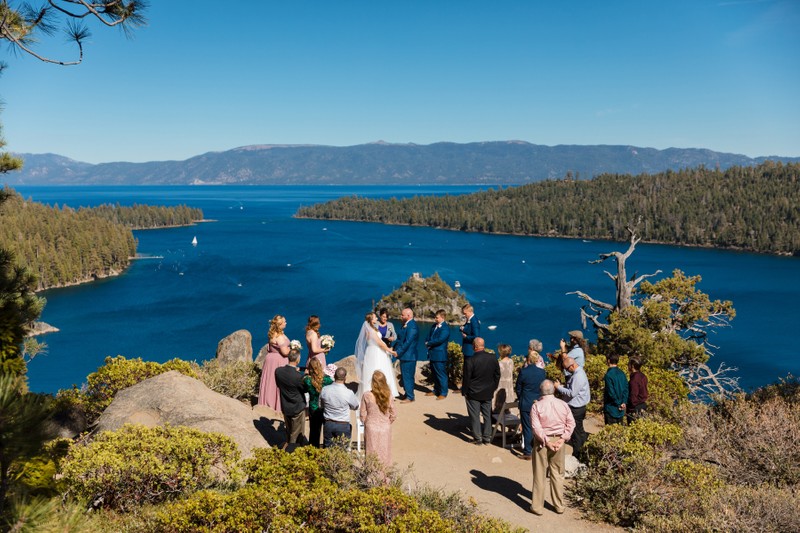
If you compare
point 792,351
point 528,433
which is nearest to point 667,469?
point 528,433

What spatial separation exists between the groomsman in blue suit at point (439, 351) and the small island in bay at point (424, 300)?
67.4 m

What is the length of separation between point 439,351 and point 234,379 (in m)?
4.52

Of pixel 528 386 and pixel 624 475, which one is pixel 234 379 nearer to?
pixel 528 386

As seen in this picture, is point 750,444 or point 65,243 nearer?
point 750,444

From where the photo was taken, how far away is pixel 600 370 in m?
13.4

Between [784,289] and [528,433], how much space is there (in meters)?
102

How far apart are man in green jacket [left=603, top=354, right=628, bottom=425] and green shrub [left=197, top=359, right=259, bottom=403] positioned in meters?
7.40

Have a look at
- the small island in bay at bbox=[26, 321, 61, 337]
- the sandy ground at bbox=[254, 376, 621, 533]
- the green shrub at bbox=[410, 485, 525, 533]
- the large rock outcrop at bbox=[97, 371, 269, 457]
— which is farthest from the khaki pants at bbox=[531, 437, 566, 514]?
the small island in bay at bbox=[26, 321, 61, 337]

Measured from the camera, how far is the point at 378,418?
7887 millimetres

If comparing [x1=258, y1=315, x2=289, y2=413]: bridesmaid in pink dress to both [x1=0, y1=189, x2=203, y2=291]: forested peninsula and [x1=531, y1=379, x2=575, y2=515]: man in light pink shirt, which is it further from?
[x1=0, y1=189, x2=203, y2=291]: forested peninsula

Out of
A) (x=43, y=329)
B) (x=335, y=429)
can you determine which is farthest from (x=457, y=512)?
(x=43, y=329)

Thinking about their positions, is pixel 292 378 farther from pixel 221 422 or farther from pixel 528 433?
pixel 528 433

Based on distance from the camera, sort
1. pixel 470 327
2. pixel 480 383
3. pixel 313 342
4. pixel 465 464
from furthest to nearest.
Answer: pixel 470 327, pixel 313 342, pixel 480 383, pixel 465 464

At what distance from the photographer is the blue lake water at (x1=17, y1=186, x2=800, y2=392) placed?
201 feet
